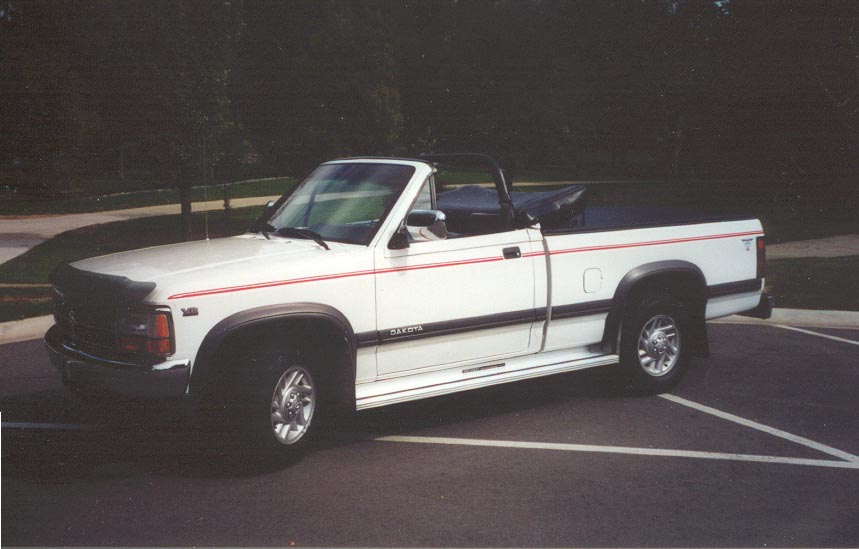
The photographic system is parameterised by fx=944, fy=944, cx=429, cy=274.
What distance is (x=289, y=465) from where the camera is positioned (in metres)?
5.88

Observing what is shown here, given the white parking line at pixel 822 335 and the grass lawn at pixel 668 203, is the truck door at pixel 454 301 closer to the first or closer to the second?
Answer: the white parking line at pixel 822 335

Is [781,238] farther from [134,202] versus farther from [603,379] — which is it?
[134,202]

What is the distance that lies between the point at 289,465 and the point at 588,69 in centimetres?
5855

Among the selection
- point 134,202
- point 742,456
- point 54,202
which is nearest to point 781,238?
point 742,456

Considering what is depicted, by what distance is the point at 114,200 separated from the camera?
3084 cm

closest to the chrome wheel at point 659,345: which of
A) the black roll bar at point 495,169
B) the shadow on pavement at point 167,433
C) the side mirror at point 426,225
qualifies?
the shadow on pavement at point 167,433

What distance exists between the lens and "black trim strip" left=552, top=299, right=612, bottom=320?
275 inches

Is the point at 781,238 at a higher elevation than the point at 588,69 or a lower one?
lower

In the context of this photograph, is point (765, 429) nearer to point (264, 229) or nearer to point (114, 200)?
point (264, 229)

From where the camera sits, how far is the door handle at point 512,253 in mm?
6672

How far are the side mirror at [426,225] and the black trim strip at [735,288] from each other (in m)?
2.67

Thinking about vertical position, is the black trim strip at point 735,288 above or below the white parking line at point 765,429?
above

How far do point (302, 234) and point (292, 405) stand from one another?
4.15 feet

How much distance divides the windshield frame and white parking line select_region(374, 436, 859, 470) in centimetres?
144
